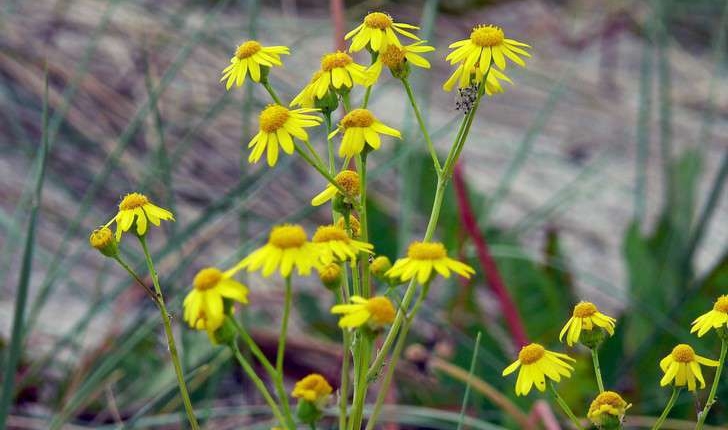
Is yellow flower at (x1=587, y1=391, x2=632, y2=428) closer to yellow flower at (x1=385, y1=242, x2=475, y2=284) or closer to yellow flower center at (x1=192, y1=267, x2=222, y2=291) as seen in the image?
yellow flower at (x1=385, y1=242, x2=475, y2=284)

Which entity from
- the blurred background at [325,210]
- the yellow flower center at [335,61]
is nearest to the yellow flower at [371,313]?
the yellow flower center at [335,61]

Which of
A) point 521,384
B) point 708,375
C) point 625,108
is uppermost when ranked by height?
point 625,108

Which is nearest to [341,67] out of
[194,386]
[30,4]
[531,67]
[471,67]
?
[471,67]

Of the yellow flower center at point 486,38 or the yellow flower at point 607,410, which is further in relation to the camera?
the yellow flower center at point 486,38

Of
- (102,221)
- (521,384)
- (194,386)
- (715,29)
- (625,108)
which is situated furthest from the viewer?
(715,29)

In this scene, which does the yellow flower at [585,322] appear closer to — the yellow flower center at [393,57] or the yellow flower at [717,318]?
the yellow flower at [717,318]

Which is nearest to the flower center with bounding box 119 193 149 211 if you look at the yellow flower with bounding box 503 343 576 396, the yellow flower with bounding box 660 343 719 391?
the yellow flower with bounding box 503 343 576 396

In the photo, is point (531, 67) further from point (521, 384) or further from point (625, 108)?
point (521, 384)
